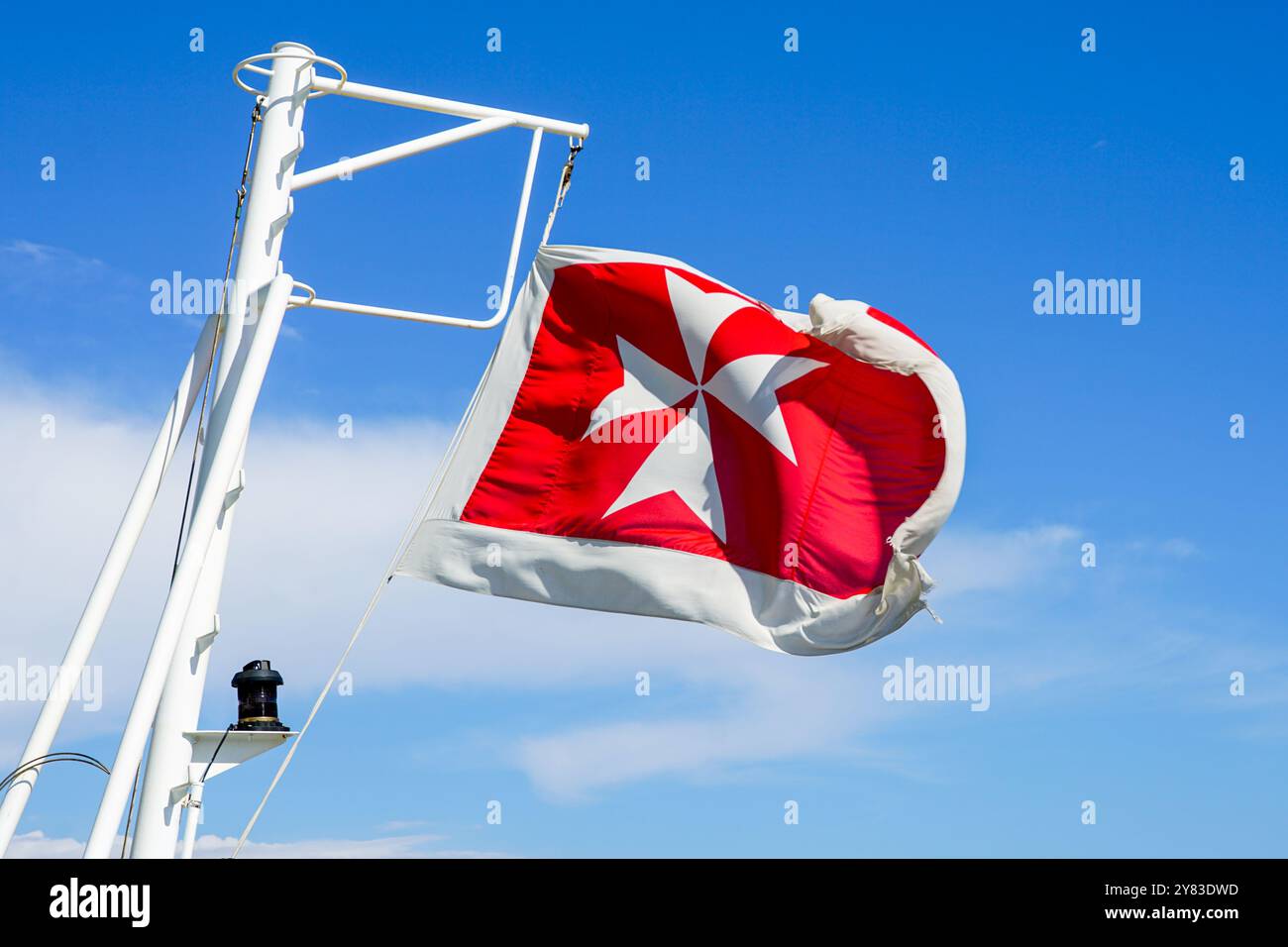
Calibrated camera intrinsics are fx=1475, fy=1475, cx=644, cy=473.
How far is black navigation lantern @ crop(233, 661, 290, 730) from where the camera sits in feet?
27.3

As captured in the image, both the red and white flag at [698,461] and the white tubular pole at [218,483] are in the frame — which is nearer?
the white tubular pole at [218,483]

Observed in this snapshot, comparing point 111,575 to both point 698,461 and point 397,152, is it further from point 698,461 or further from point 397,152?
point 698,461

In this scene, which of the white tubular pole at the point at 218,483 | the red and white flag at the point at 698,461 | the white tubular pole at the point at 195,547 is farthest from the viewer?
the red and white flag at the point at 698,461

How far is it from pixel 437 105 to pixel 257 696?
4185 mm

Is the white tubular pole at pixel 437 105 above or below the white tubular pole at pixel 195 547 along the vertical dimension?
above

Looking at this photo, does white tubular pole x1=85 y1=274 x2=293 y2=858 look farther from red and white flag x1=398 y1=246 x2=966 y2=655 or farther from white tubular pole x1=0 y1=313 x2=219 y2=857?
red and white flag x1=398 y1=246 x2=966 y2=655

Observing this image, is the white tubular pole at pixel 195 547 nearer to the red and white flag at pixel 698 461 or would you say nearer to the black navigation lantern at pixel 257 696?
the black navigation lantern at pixel 257 696

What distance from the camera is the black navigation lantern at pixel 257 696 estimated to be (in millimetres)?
8336

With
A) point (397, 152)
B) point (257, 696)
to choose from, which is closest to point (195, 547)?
point (257, 696)

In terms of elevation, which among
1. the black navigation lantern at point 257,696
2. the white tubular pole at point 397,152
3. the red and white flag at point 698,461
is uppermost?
the white tubular pole at point 397,152

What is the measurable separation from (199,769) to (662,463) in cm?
480

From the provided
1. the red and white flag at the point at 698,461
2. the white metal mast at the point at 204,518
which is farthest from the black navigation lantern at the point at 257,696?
the red and white flag at the point at 698,461

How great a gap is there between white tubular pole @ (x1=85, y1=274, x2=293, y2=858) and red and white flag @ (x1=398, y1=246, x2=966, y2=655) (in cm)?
277
